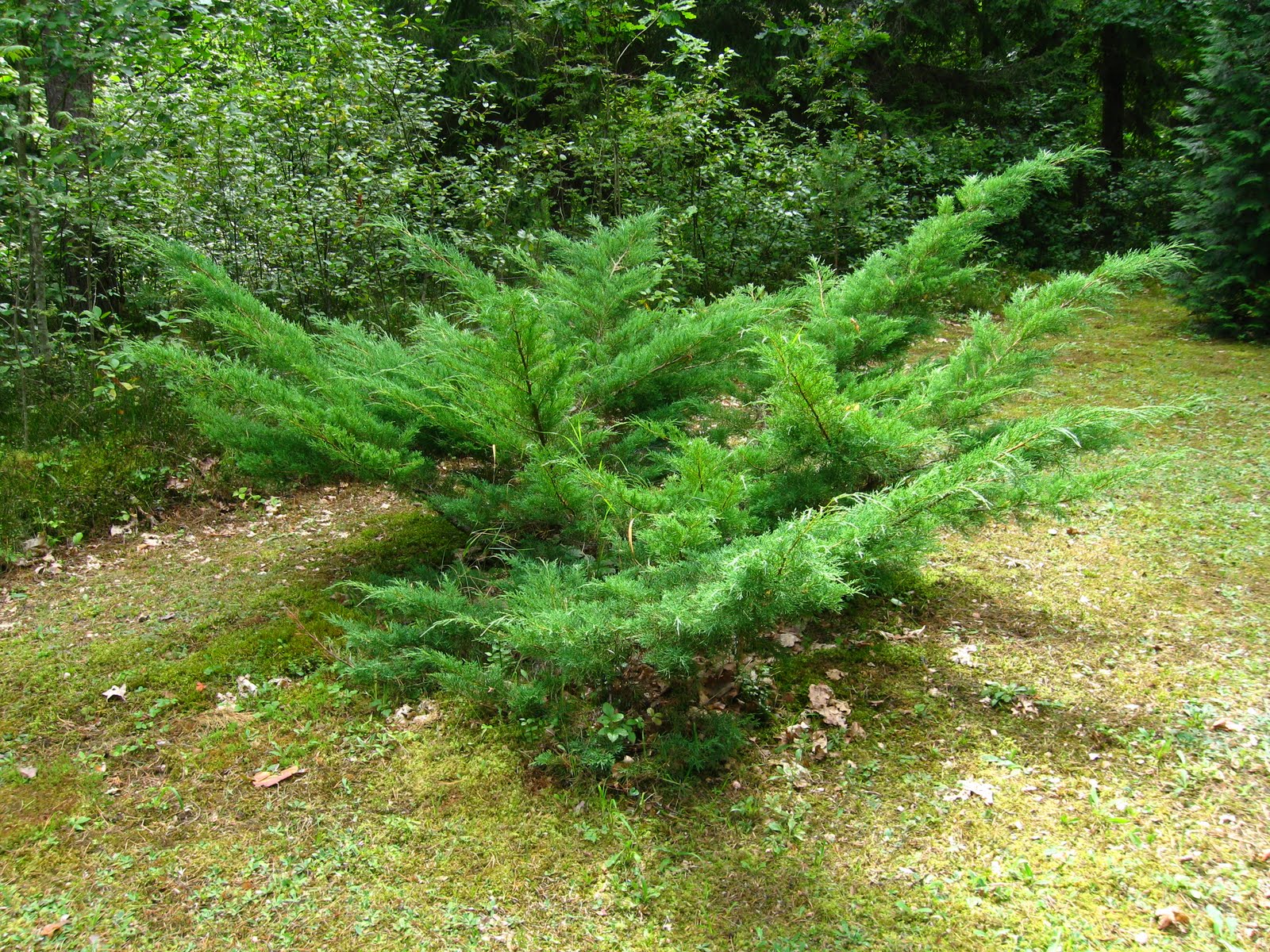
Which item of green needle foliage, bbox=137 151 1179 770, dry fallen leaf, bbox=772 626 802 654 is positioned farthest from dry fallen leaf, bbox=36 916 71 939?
dry fallen leaf, bbox=772 626 802 654

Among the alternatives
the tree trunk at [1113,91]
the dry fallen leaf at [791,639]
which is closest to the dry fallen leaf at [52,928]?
the dry fallen leaf at [791,639]

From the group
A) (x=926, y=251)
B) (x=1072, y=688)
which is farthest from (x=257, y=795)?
(x=926, y=251)

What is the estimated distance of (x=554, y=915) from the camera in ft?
6.79

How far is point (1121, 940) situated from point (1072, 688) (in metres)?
1.04

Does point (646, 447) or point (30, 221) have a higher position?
point (30, 221)

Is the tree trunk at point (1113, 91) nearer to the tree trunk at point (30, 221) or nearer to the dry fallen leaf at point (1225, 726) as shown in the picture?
the dry fallen leaf at point (1225, 726)

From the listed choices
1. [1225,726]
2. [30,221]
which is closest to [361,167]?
[30,221]

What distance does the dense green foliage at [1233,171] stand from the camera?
712 cm

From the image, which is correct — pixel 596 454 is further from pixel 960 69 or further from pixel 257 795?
pixel 960 69

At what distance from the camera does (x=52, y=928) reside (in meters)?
2.00

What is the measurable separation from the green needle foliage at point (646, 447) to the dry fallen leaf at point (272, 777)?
0.36 m

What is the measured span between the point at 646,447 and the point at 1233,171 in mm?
6869

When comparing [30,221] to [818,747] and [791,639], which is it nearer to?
[791,639]

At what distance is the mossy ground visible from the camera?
2.04 metres
